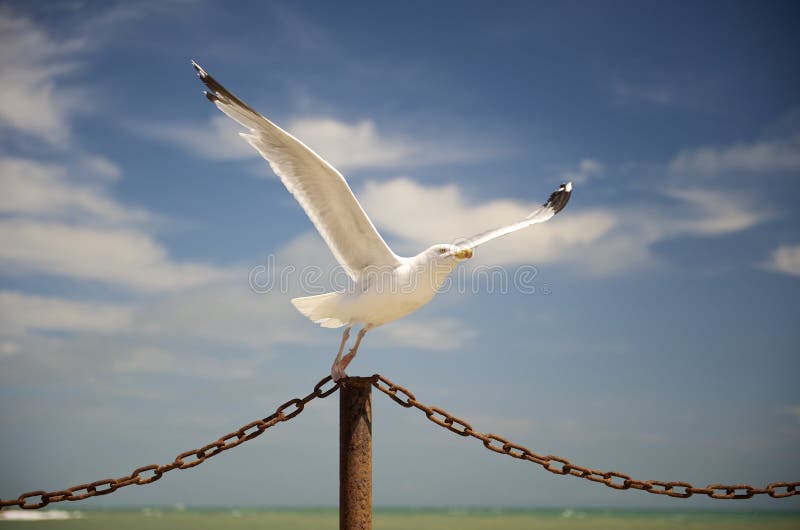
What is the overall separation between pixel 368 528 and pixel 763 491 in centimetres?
209

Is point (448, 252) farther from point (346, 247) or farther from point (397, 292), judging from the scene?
point (346, 247)

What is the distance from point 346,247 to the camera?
180 inches

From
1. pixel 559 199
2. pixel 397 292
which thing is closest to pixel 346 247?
pixel 397 292

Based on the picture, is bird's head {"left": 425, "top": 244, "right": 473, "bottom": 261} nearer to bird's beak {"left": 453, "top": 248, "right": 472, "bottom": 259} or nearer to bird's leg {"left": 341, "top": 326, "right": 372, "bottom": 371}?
bird's beak {"left": 453, "top": 248, "right": 472, "bottom": 259}

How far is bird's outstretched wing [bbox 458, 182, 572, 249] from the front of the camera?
4.64 metres

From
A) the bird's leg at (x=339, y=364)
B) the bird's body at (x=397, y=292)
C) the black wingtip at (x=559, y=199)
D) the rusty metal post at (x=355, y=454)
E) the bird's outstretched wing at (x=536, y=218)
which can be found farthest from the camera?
the black wingtip at (x=559, y=199)

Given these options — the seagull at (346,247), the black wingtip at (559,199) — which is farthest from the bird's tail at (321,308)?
the black wingtip at (559,199)

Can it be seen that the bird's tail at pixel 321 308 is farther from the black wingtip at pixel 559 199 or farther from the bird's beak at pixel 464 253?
the black wingtip at pixel 559 199

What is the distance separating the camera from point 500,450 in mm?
3580

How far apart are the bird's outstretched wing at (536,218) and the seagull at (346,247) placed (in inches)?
0.6

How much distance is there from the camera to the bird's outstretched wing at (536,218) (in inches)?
183

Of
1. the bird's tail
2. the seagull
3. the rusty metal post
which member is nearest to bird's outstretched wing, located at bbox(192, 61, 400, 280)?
the seagull

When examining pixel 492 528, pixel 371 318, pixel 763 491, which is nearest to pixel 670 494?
pixel 763 491

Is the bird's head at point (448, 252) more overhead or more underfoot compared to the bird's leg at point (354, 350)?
more overhead
